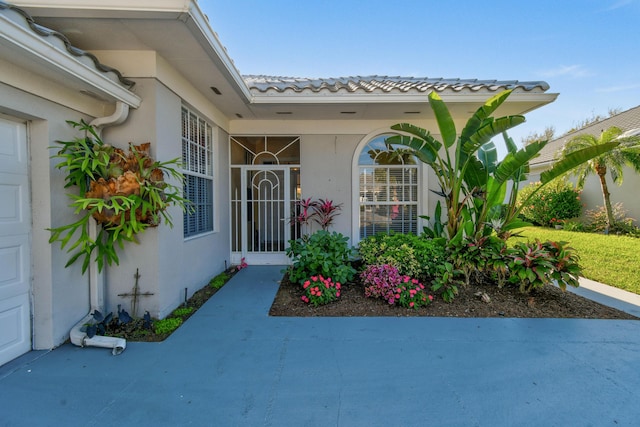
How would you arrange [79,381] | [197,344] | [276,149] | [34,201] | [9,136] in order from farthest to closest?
[276,149]
[197,344]
[34,201]
[9,136]
[79,381]

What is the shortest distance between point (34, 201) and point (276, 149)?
440 centimetres

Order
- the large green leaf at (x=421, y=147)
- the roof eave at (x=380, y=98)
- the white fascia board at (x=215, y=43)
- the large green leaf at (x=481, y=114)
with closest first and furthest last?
the white fascia board at (x=215, y=43)
the large green leaf at (x=481, y=114)
the roof eave at (x=380, y=98)
the large green leaf at (x=421, y=147)

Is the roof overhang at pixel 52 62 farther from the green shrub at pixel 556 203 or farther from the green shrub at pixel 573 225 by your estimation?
the green shrub at pixel 573 225

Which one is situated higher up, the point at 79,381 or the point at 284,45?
the point at 284,45

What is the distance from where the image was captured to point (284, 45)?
26.6 feet

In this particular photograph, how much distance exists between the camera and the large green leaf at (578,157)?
3907 millimetres

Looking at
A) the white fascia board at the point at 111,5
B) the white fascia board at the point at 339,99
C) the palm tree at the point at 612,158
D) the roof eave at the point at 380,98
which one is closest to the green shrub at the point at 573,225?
the palm tree at the point at 612,158

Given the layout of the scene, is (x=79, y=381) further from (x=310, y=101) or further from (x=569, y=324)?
(x=569, y=324)

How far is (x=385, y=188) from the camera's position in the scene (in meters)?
6.52

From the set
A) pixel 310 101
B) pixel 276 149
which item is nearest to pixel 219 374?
pixel 310 101

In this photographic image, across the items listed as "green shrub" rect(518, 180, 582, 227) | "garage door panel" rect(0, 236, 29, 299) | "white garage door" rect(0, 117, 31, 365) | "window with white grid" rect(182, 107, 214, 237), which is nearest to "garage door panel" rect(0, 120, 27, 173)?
"white garage door" rect(0, 117, 31, 365)

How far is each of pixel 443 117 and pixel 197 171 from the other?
4.40m

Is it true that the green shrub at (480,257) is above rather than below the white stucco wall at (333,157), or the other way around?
below

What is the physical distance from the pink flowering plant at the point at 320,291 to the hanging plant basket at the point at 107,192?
238 centimetres
